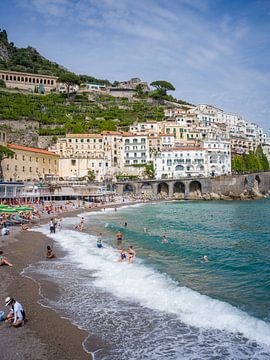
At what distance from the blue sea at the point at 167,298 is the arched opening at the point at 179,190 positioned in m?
53.2

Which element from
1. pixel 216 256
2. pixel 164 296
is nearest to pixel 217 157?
pixel 216 256

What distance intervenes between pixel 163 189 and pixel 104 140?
58.6 feet

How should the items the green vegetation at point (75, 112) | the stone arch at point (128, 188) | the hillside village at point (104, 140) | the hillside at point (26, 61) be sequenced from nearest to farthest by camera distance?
the hillside village at point (104, 140) → the stone arch at point (128, 188) → the green vegetation at point (75, 112) → the hillside at point (26, 61)

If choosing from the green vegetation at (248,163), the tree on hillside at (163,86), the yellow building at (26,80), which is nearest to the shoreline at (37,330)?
the green vegetation at (248,163)

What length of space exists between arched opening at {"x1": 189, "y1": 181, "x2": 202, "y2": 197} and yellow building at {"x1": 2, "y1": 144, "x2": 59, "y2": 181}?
29.6m

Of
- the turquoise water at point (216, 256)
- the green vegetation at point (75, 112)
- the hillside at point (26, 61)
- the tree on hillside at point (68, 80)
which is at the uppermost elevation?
the hillside at point (26, 61)

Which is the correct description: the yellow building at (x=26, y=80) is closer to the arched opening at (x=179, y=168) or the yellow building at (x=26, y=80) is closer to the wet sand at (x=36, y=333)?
the arched opening at (x=179, y=168)

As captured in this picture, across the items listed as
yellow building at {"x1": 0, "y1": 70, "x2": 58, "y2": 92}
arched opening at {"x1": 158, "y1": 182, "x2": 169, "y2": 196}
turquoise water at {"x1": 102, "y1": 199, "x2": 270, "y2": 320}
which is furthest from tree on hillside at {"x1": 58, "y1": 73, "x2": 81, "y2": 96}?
turquoise water at {"x1": 102, "y1": 199, "x2": 270, "y2": 320}

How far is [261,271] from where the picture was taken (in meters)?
15.4

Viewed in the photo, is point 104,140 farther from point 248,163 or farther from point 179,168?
point 248,163

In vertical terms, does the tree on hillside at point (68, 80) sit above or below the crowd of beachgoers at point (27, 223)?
above

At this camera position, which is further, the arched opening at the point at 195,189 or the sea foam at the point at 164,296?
the arched opening at the point at 195,189

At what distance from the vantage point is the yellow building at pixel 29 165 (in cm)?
6100

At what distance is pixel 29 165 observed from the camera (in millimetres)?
66188
